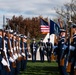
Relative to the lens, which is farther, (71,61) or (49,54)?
(49,54)

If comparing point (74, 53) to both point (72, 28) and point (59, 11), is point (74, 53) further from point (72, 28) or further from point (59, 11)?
point (59, 11)

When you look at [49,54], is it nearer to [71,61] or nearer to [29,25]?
[71,61]

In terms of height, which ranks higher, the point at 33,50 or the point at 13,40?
the point at 13,40

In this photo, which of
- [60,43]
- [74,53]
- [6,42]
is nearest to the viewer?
[74,53]

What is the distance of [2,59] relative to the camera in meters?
11.0

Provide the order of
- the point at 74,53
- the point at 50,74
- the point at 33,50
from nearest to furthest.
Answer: the point at 74,53 < the point at 50,74 < the point at 33,50

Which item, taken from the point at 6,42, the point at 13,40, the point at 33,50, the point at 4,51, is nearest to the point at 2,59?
the point at 4,51

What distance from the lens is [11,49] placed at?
504 inches

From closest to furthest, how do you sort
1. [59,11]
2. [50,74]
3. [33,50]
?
[50,74]
[33,50]
[59,11]

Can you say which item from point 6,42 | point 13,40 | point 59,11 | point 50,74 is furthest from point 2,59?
Result: point 59,11

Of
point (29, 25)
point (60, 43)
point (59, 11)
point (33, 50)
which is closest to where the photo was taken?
point (60, 43)

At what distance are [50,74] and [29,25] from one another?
229 ft

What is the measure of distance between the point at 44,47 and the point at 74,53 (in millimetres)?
20929

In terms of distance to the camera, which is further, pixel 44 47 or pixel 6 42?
pixel 44 47
